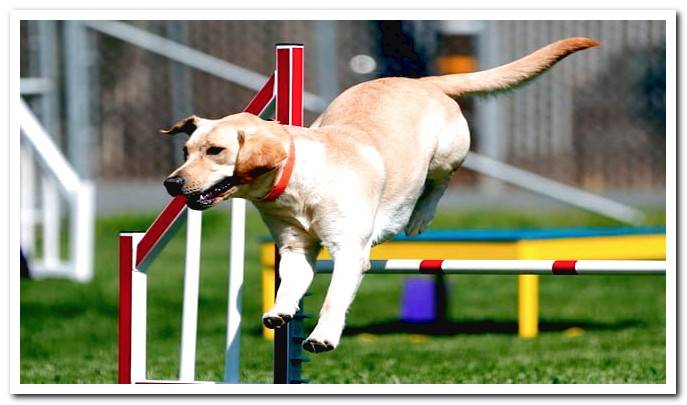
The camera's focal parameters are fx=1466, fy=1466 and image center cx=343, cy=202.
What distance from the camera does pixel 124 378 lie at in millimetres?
6055

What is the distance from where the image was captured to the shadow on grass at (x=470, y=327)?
9.74 metres

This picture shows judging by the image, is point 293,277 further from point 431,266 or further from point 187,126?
point 187,126

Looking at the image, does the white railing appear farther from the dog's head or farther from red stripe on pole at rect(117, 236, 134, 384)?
Answer: the dog's head

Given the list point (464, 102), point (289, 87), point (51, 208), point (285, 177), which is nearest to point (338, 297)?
point (285, 177)

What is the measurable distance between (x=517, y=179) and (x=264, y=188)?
9849 millimetres

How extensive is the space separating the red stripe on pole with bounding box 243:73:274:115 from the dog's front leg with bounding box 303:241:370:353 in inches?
32.8

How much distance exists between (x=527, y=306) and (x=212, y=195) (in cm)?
454

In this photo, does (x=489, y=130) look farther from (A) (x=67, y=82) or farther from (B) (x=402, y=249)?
(B) (x=402, y=249)

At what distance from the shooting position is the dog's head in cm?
490

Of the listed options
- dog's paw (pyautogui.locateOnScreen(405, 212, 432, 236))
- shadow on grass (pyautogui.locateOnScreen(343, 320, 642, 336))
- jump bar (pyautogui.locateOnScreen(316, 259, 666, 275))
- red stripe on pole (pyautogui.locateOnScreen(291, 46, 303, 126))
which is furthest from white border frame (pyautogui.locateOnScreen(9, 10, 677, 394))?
shadow on grass (pyautogui.locateOnScreen(343, 320, 642, 336))

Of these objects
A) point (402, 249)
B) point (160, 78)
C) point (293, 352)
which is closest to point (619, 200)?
point (160, 78)

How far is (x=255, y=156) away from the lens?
16.3ft

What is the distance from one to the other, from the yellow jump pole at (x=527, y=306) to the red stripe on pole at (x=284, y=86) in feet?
12.0

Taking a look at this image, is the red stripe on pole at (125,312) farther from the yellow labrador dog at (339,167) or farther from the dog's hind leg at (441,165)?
the dog's hind leg at (441,165)
